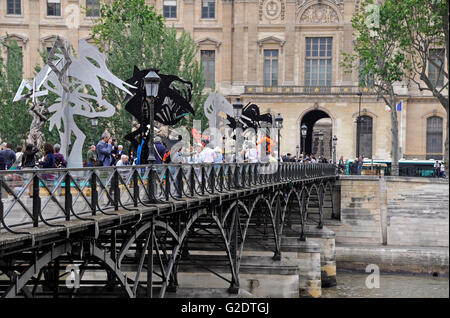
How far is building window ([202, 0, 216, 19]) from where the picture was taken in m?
71.4

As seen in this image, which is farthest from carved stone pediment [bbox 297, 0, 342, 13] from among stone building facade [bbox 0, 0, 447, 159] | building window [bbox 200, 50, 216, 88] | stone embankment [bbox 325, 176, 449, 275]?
stone embankment [bbox 325, 176, 449, 275]

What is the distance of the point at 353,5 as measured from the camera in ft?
227

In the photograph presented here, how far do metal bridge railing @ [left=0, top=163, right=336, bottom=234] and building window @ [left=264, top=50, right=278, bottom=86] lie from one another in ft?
164

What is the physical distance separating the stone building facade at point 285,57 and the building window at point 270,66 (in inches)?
3.5

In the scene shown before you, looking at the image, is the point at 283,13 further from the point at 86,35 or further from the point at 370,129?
the point at 86,35

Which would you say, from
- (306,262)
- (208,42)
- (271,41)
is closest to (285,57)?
(271,41)

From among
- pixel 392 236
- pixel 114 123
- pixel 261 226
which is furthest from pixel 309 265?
pixel 114 123

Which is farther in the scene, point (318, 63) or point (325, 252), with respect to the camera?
point (318, 63)

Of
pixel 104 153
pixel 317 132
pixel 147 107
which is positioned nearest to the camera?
pixel 104 153

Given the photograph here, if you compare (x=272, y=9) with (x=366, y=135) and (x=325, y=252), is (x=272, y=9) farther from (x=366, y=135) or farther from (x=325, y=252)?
(x=325, y=252)

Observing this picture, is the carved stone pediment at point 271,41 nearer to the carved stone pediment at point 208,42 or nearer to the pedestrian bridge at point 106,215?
the carved stone pediment at point 208,42

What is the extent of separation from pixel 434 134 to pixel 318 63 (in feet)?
38.7

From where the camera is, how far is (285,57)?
70.7m

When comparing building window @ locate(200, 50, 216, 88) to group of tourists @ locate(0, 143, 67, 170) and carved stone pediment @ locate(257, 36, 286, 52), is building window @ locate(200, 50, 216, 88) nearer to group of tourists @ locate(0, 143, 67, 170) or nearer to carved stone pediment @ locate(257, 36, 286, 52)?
carved stone pediment @ locate(257, 36, 286, 52)
